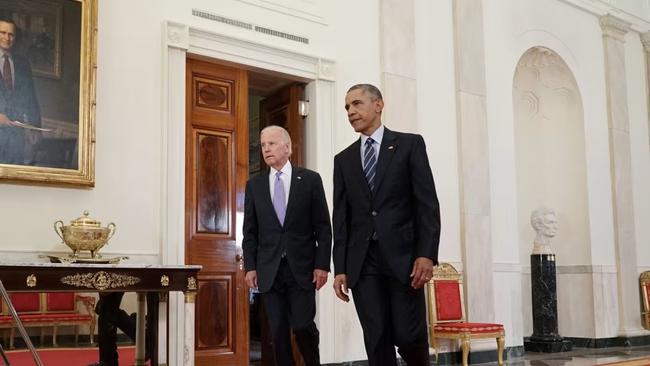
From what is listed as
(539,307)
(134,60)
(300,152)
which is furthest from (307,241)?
(539,307)

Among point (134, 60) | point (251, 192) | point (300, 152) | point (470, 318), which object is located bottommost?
point (470, 318)

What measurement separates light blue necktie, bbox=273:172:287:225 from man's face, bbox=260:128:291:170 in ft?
0.39

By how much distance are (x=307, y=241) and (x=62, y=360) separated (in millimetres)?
1756

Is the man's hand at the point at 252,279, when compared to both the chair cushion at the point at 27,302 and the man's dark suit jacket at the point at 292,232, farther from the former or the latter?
the chair cushion at the point at 27,302

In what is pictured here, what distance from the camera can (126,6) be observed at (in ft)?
18.3

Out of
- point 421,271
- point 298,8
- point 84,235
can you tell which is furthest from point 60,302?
point 298,8

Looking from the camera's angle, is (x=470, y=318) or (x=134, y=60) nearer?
(x=134, y=60)

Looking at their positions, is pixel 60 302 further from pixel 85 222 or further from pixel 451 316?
pixel 451 316

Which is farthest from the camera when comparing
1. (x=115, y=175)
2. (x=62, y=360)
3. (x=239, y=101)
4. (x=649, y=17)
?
(x=649, y=17)

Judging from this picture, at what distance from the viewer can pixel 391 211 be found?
130 inches

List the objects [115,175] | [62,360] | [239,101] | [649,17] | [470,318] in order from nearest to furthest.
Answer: [62,360] < [115,175] < [239,101] < [470,318] < [649,17]

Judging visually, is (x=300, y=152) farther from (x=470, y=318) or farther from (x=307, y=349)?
(x=307, y=349)

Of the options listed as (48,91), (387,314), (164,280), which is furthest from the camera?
(48,91)

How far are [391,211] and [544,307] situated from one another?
6.14 meters
